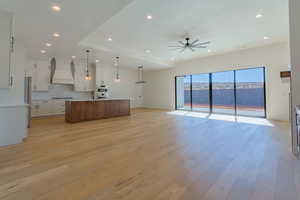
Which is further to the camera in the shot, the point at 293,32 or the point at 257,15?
the point at 257,15

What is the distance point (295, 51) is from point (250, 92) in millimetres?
5441

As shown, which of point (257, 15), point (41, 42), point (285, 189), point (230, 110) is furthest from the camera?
point (230, 110)

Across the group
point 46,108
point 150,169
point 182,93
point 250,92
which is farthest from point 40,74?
point 250,92

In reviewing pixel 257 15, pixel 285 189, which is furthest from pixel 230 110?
pixel 285 189

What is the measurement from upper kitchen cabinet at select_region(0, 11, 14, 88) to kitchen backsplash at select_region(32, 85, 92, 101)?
15.1ft

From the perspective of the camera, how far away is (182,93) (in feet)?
34.3

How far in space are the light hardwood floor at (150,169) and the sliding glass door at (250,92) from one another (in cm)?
422

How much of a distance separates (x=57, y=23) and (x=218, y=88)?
8021mm

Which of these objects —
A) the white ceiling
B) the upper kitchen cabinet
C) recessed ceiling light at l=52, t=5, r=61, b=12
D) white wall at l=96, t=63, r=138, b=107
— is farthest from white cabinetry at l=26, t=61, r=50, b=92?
recessed ceiling light at l=52, t=5, r=61, b=12

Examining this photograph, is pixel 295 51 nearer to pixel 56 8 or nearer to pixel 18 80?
pixel 56 8

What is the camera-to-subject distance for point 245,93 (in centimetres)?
762

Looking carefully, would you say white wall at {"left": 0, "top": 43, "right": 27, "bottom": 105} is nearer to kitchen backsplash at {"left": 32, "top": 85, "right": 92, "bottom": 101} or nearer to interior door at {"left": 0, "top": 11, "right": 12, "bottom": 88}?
interior door at {"left": 0, "top": 11, "right": 12, "bottom": 88}

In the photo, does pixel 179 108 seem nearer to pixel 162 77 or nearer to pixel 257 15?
pixel 162 77

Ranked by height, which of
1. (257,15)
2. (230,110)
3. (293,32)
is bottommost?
(230,110)
